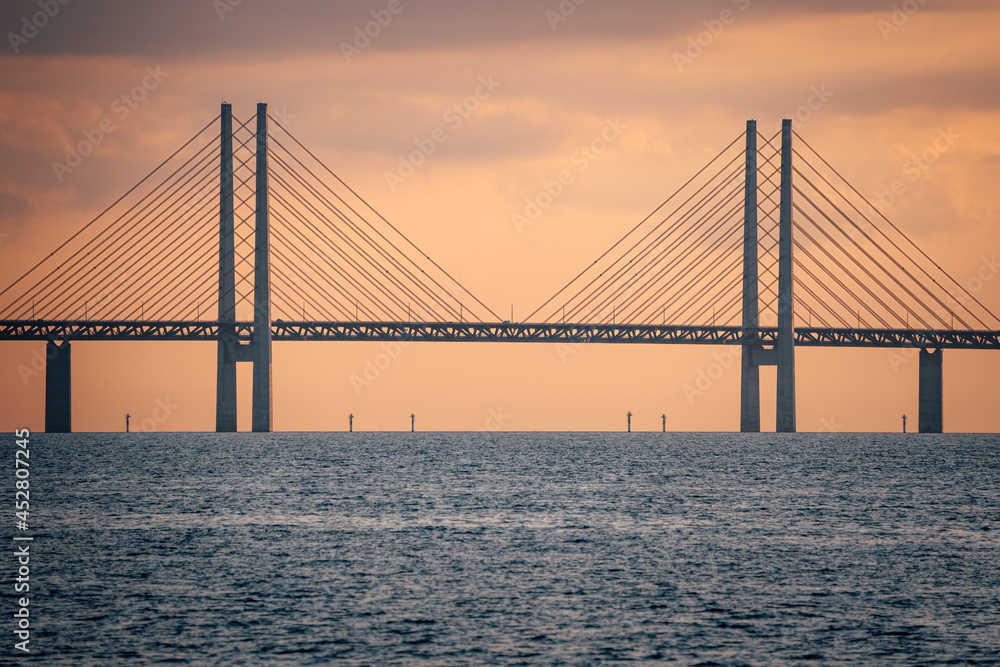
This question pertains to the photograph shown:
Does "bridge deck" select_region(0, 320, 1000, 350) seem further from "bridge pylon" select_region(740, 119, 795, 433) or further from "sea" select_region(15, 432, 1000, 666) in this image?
"sea" select_region(15, 432, 1000, 666)

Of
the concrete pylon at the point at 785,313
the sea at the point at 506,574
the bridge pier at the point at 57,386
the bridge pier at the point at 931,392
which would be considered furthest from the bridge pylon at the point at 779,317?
the bridge pier at the point at 57,386

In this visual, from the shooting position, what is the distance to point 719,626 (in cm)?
3073

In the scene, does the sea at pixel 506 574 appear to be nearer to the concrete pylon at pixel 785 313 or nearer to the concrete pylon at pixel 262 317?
the concrete pylon at pixel 262 317

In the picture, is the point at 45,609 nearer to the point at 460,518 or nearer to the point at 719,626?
the point at 719,626

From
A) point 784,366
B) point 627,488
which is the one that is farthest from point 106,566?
point 784,366

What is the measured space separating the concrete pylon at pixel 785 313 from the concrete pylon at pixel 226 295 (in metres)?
48.4

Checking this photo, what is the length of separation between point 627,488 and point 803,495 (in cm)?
932

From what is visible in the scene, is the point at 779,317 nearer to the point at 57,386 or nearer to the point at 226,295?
the point at 226,295

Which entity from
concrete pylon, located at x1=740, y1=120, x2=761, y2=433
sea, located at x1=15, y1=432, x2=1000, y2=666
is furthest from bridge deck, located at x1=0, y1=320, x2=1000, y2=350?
sea, located at x1=15, y1=432, x2=1000, y2=666

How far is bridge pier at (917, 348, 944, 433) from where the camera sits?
144m

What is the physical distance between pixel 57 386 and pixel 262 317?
24.6m

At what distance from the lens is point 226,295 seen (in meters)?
123

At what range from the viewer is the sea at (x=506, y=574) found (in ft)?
93.8

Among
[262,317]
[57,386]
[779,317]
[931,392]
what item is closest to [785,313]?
[779,317]
